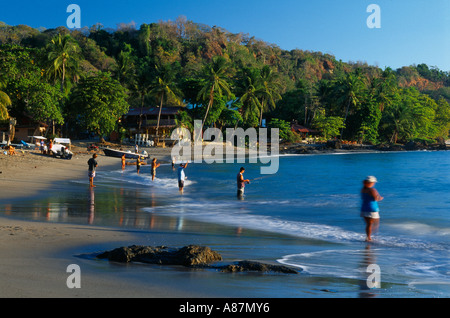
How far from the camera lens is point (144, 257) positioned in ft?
20.4

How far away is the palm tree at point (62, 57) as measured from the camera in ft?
150

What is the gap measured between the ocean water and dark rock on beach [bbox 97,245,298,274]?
0.32 meters

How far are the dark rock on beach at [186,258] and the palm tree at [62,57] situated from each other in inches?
1724

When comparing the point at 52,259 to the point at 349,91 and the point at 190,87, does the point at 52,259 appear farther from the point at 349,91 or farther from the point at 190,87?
the point at 349,91

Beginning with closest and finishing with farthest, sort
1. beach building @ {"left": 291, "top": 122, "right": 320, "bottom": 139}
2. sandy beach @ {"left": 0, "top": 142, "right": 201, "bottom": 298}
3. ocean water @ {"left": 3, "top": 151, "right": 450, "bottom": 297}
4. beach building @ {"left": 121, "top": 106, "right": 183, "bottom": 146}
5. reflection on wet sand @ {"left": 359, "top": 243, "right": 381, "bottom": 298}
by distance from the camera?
sandy beach @ {"left": 0, "top": 142, "right": 201, "bottom": 298} → reflection on wet sand @ {"left": 359, "top": 243, "right": 381, "bottom": 298} → ocean water @ {"left": 3, "top": 151, "right": 450, "bottom": 297} → beach building @ {"left": 121, "top": 106, "right": 183, "bottom": 146} → beach building @ {"left": 291, "top": 122, "right": 320, "bottom": 139}

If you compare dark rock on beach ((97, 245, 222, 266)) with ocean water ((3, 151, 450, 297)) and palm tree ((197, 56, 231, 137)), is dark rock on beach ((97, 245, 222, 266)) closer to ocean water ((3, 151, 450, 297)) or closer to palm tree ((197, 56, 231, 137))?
ocean water ((3, 151, 450, 297))

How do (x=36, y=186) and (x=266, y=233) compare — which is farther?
(x=36, y=186)

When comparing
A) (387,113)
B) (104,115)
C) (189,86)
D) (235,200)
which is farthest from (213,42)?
(235,200)

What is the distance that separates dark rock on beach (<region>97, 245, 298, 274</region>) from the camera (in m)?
6.01

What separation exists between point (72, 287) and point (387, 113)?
83312 millimetres

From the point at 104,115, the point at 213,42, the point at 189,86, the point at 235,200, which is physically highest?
the point at 213,42

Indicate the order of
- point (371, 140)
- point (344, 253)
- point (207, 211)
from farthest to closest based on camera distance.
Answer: point (371, 140), point (207, 211), point (344, 253)

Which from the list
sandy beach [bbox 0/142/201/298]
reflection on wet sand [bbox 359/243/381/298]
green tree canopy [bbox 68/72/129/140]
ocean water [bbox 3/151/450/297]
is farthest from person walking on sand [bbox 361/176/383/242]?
green tree canopy [bbox 68/72/129/140]

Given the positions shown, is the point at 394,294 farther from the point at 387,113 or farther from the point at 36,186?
the point at 387,113
